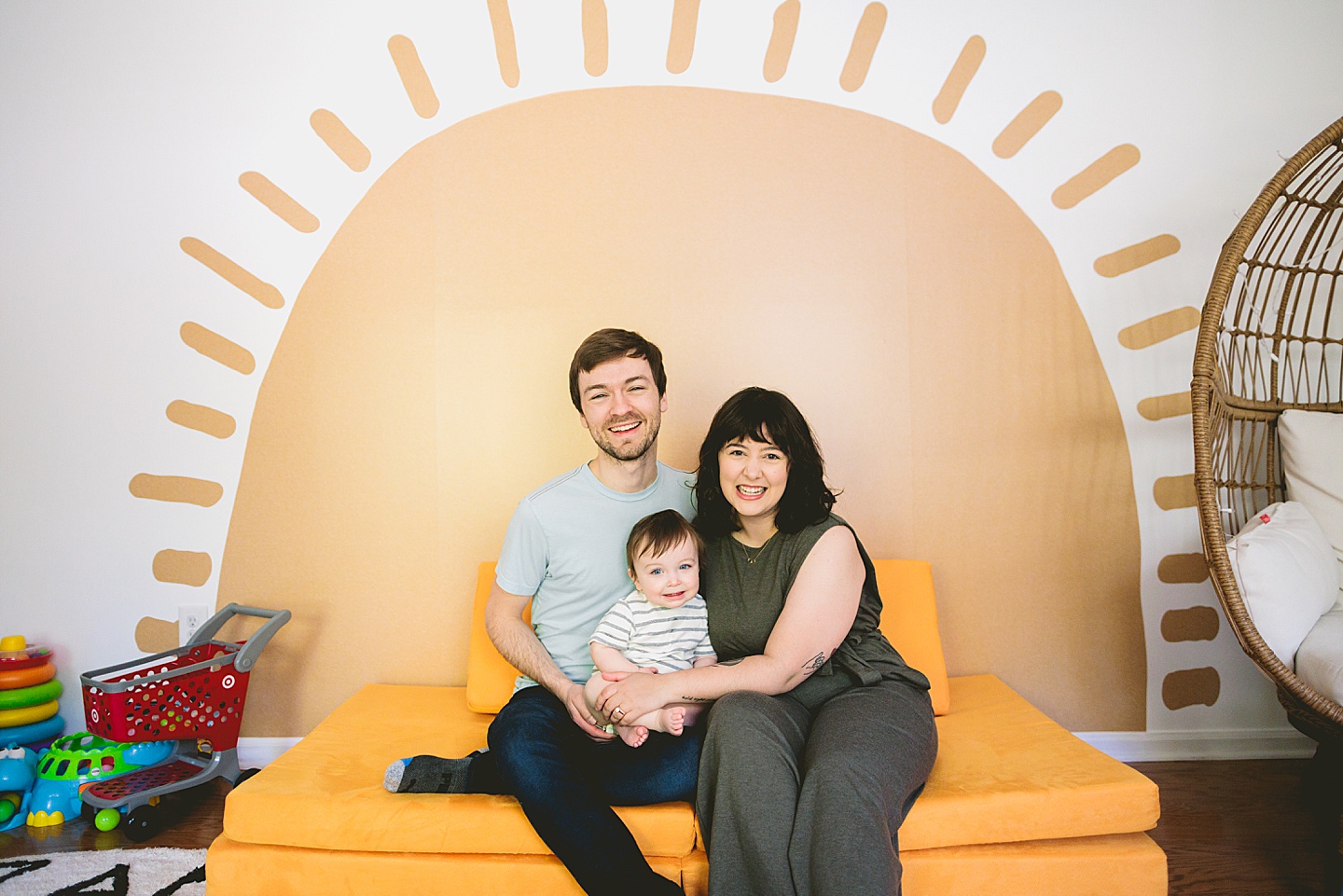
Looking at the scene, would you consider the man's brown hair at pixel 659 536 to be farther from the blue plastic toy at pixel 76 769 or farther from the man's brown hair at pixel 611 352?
the blue plastic toy at pixel 76 769

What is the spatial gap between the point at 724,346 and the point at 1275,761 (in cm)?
202

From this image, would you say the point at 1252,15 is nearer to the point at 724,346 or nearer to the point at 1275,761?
the point at 724,346

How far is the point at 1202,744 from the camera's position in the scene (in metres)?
2.41

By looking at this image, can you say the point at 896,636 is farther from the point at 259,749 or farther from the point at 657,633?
the point at 259,749

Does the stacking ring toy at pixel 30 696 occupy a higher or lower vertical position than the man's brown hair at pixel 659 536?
lower

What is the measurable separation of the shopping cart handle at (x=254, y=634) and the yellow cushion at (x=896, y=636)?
0.55 metres

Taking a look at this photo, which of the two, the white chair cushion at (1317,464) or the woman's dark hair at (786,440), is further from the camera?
the white chair cushion at (1317,464)

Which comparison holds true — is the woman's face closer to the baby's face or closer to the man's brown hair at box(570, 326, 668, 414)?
the baby's face

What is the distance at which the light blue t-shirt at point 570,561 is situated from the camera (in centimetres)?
190

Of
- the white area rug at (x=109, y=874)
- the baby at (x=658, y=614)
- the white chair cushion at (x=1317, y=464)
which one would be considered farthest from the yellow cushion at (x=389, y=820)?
the white chair cushion at (x=1317, y=464)

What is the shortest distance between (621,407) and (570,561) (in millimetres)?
379

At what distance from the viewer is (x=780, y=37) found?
239 cm

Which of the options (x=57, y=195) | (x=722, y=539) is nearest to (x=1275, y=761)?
(x=722, y=539)

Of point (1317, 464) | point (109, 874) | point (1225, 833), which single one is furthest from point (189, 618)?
point (1317, 464)
